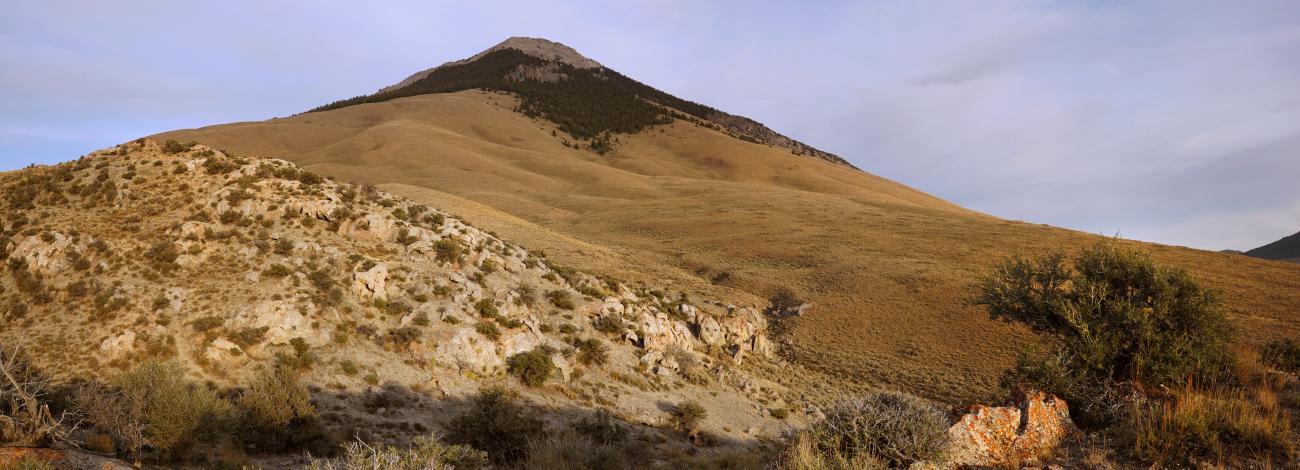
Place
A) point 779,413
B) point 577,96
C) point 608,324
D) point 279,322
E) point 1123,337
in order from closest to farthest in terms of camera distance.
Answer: point 1123,337 → point 279,322 → point 779,413 → point 608,324 → point 577,96

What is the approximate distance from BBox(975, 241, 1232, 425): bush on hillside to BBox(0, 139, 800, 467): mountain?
313 inches

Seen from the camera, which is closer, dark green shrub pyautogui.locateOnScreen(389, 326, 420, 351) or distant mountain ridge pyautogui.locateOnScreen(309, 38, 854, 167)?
dark green shrub pyautogui.locateOnScreen(389, 326, 420, 351)

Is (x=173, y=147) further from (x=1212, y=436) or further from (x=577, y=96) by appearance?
(x=577, y=96)

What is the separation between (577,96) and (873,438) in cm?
12739

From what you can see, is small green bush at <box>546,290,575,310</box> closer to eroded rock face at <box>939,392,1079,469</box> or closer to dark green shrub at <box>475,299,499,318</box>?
dark green shrub at <box>475,299,499,318</box>

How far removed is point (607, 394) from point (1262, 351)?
46.7 ft

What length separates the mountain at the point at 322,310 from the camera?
1329 cm

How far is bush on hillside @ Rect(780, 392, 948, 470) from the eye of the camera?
6.39m

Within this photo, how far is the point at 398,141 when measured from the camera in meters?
74.3

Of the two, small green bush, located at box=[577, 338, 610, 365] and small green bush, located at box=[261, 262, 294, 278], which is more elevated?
small green bush, located at box=[261, 262, 294, 278]

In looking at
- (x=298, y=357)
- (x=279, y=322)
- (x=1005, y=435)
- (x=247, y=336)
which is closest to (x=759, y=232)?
(x=279, y=322)

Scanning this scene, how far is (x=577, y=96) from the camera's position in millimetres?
128000

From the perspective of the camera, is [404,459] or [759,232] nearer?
[404,459]

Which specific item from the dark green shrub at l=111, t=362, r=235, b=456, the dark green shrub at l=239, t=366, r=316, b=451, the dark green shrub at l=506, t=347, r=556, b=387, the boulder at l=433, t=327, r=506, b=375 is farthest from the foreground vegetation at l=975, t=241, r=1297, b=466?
Result: the dark green shrub at l=111, t=362, r=235, b=456
